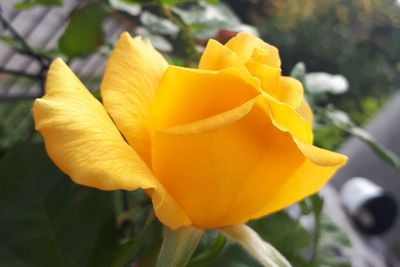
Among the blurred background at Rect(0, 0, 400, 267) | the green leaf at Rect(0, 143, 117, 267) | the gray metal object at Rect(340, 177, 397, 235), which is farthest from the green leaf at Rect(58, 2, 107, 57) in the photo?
the gray metal object at Rect(340, 177, 397, 235)

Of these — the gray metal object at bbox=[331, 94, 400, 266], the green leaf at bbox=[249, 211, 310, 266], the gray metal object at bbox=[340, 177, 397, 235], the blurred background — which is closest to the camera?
the green leaf at bbox=[249, 211, 310, 266]

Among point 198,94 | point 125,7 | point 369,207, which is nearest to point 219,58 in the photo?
point 198,94

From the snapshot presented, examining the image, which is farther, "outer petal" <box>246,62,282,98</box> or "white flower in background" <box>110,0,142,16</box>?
"white flower in background" <box>110,0,142,16</box>


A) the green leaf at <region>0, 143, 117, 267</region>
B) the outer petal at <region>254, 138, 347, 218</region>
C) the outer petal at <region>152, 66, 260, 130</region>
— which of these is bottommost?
the green leaf at <region>0, 143, 117, 267</region>

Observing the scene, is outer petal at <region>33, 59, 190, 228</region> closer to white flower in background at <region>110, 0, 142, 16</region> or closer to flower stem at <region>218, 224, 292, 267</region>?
flower stem at <region>218, 224, 292, 267</region>

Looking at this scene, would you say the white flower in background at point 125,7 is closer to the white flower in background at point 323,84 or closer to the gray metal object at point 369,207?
the white flower in background at point 323,84

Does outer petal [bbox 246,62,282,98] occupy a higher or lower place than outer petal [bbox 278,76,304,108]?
higher
